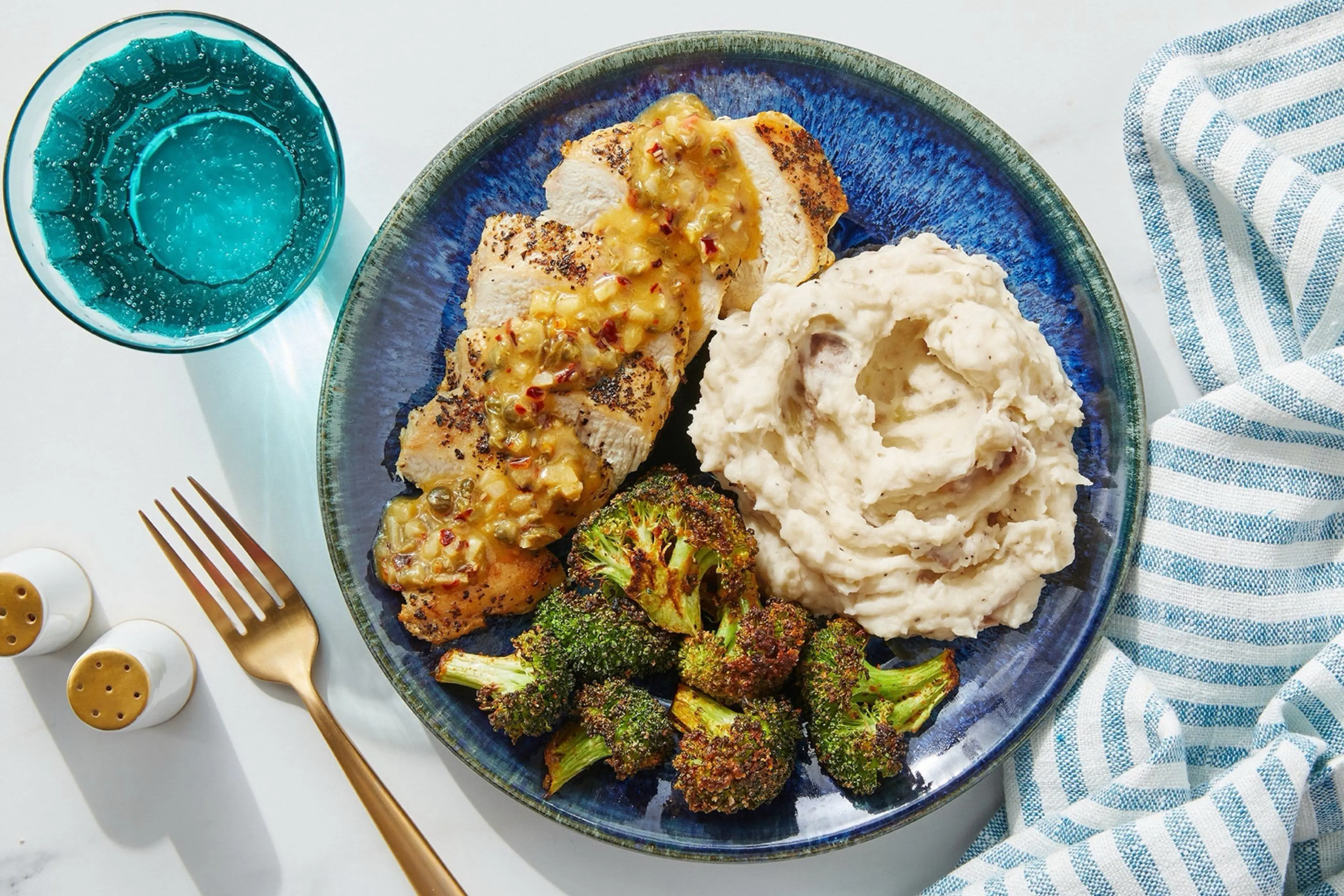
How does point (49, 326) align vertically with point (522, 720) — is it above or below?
above

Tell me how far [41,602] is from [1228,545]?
4.32m

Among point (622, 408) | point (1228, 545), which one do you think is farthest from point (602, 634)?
point (1228, 545)

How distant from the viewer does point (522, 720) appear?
10.5ft

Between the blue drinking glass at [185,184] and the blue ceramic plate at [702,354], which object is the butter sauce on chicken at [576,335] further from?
the blue drinking glass at [185,184]

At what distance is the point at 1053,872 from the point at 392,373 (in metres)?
2.92

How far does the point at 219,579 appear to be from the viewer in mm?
3545

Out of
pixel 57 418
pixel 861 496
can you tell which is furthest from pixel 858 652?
pixel 57 418

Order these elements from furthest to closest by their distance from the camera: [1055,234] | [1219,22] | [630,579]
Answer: [1219,22], [1055,234], [630,579]

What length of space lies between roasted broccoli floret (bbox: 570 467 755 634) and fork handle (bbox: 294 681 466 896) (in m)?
1.17

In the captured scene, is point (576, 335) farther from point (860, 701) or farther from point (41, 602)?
point (41, 602)

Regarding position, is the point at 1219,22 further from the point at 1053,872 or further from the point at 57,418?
the point at 57,418

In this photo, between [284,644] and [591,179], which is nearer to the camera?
[591,179]

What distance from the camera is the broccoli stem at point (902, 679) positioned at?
3.31 m

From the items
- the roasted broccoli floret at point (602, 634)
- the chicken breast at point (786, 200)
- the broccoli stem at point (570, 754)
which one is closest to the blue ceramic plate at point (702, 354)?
the broccoli stem at point (570, 754)
